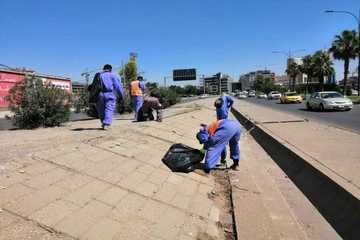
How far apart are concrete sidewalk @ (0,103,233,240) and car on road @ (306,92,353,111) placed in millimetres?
23235

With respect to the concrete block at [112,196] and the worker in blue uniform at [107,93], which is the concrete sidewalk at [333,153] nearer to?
the concrete block at [112,196]

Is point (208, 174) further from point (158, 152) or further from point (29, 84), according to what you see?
point (29, 84)

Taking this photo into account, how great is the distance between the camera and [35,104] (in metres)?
12.9

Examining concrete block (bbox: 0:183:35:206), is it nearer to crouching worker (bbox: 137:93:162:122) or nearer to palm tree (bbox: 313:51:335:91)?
crouching worker (bbox: 137:93:162:122)

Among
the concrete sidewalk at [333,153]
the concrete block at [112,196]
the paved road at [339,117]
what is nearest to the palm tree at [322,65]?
the paved road at [339,117]

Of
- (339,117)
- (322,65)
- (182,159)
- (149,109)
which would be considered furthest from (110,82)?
(322,65)

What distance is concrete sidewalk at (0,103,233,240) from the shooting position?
160 inches

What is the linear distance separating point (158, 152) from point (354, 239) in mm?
4116

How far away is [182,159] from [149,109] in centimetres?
635

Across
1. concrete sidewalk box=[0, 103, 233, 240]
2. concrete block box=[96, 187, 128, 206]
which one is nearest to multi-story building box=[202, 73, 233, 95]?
concrete sidewalk box=[0, 103, 233, 240]

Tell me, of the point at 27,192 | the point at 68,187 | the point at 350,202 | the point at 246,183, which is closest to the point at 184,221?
the point at 68,187

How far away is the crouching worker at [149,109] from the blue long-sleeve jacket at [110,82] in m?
3.27

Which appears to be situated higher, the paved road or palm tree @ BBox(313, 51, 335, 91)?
palm tree @ BBox(313, 51, 335, 91)

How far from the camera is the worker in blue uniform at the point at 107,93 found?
938 cm
